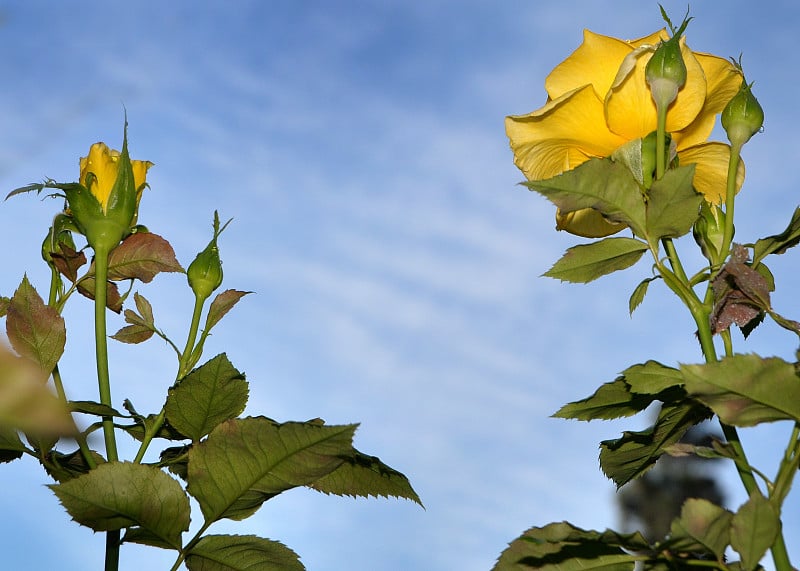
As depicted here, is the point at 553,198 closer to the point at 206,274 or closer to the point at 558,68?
the point at 558,68

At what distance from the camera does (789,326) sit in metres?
0.57

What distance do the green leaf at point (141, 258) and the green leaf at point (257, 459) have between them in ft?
0.73

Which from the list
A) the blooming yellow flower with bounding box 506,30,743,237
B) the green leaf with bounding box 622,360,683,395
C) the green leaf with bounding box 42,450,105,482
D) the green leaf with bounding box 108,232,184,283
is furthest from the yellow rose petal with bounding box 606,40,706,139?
the green leaf with bounding box 42,450,105,482

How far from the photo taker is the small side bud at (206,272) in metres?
0.76

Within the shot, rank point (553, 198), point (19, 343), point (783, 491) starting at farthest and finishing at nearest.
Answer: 1. point (19, 343)
2. point (553, 198)
3. point (783, 491)

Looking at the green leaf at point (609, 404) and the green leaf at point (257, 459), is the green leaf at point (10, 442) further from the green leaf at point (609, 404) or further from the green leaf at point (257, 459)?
the green leaf at point (609, 404)

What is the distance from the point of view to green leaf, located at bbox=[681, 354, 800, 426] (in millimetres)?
477

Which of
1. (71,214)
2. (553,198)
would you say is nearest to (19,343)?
(71,214)

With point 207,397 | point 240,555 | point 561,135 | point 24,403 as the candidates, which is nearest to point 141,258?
point 207,397

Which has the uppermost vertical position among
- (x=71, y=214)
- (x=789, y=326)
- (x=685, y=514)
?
(x=71, y=214)

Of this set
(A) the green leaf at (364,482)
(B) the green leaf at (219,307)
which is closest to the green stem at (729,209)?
(A) the green leaf at (364,482)

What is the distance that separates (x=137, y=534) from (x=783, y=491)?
1.54 feet

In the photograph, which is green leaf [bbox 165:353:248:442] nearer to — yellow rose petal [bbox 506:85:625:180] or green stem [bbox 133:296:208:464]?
green stem [bbox 133:296:208:464]

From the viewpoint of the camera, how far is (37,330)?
69cm
